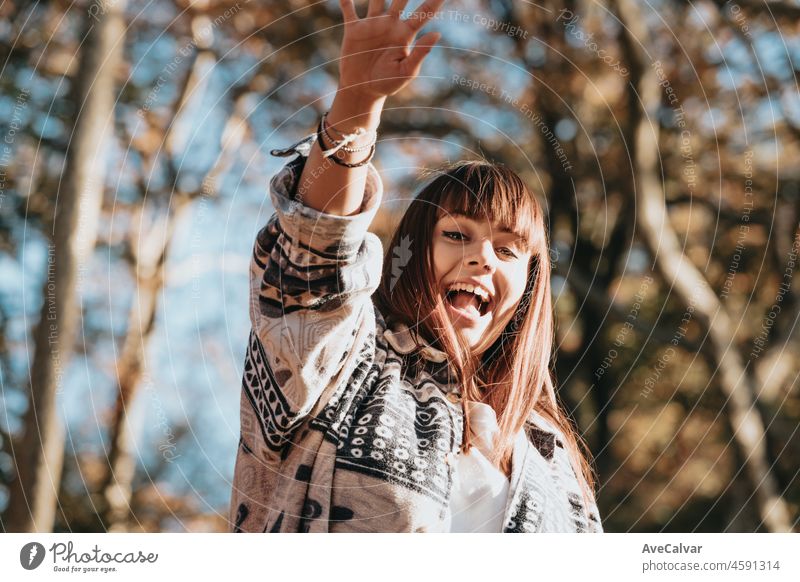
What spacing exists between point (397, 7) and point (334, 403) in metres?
0.42

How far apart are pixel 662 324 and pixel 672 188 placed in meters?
0.66

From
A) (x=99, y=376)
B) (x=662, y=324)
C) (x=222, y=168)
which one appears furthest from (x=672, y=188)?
(x=99, y=376)

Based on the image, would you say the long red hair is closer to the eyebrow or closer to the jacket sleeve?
the eyebrow

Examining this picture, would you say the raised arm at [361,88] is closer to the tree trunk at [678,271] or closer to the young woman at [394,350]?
the young woman at [394,350]

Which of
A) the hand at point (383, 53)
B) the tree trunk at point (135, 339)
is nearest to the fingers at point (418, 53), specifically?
the hand at point (383, 53)

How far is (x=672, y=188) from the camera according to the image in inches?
154

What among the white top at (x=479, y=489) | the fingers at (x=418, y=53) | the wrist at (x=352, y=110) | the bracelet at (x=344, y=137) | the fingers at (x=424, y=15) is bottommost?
the white top at (x=479, y=489)

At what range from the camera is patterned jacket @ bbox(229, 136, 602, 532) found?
0.93 metres

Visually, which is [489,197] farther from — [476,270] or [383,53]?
[383,53]

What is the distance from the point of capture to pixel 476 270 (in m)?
1.20

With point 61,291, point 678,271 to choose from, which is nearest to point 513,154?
point 678,271

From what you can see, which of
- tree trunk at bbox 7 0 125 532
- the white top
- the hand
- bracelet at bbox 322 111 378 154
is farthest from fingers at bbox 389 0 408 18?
tree trunk at bbox 7 0 125 532

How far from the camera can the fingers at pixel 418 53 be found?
0.92 metres
